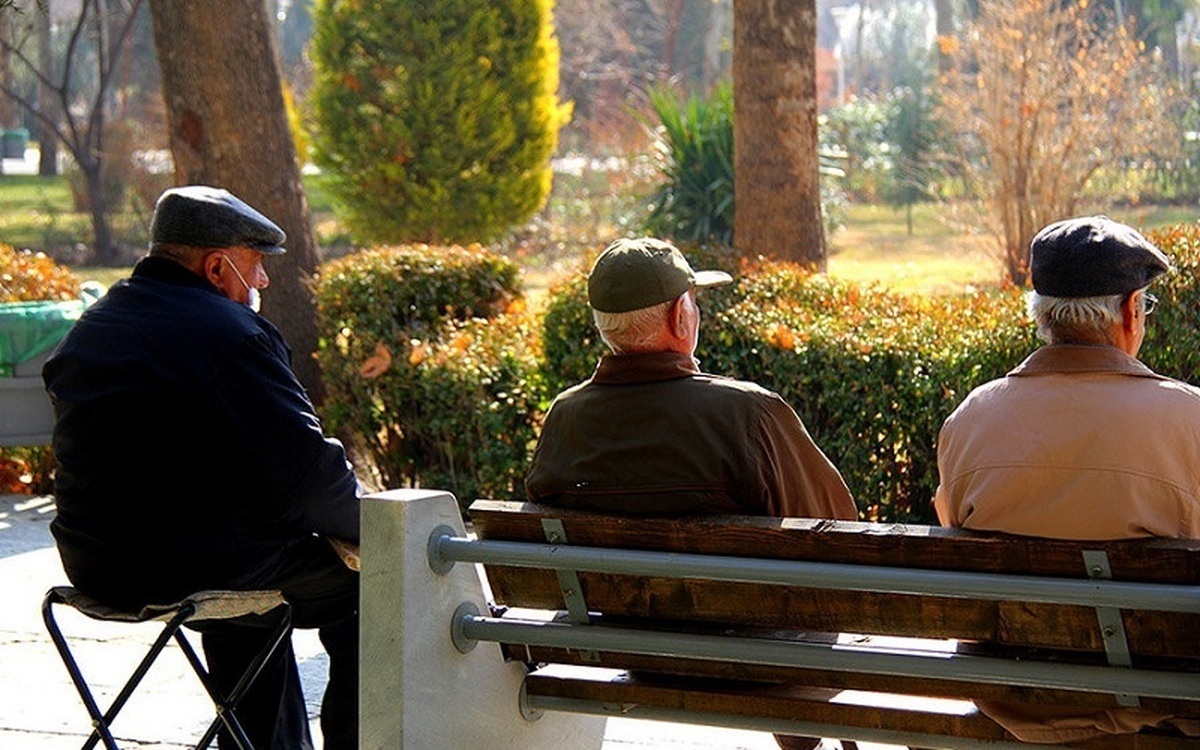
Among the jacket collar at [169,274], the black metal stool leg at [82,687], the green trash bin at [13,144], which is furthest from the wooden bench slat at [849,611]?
the green trash bin at [13,144]

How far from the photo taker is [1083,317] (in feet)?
11.3

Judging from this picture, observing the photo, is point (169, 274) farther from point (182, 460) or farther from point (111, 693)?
point (111, 693)

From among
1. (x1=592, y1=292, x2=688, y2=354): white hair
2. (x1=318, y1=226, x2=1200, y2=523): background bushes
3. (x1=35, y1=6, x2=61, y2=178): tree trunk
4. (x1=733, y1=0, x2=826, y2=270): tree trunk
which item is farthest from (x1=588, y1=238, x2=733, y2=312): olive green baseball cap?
(x1=35, y1=6, x2=61, y2=178): tree trunk

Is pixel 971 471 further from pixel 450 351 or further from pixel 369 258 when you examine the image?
pixel 369 258

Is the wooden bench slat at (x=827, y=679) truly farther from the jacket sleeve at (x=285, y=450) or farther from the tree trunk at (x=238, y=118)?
the tree trunk at (x=238, y=118)

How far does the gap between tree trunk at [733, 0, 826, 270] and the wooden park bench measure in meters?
7.02

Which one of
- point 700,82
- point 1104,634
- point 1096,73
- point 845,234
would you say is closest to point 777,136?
point 1096,73

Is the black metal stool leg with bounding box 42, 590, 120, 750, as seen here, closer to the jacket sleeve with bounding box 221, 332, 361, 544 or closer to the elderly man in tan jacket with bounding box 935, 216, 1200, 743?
the jacket sleeve with bounding box 221, 332, 361, 544

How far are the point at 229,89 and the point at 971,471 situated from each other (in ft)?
24.1

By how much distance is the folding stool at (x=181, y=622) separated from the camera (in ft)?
12.7

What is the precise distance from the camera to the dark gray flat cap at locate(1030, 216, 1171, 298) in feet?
11.2

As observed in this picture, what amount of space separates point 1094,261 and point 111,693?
11.5 feet

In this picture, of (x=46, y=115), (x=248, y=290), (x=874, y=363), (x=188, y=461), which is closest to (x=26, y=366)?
(x=874, y=363)

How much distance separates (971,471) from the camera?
3.48m
